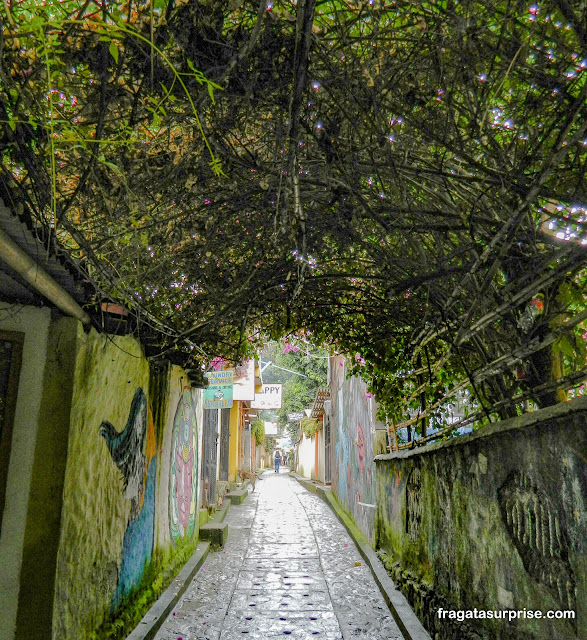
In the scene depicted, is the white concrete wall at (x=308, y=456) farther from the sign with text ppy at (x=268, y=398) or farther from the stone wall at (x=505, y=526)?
the stone wall at (x=505, y=526)

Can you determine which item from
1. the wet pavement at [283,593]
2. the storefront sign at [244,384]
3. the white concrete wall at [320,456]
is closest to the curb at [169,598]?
the wet pavement at [283,593]

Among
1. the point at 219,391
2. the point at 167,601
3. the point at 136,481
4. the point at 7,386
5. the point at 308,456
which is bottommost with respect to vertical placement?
the point at 167,601

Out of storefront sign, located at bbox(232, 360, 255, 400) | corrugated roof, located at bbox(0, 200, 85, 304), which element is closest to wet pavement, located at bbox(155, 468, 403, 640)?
corrugated roof, located at bbox(0, 200, 85, 304)

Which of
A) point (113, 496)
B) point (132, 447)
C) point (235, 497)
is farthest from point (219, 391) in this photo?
point (235, 497)

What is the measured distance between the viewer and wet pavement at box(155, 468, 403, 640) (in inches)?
217

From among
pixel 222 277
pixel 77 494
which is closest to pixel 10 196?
pixel 77 494

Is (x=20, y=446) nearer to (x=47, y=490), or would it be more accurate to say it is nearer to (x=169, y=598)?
(x=47, y=490)

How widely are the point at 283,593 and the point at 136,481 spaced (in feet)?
8.67

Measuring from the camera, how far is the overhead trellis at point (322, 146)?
2615mm

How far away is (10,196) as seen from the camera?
270 cm

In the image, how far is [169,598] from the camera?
6145mm

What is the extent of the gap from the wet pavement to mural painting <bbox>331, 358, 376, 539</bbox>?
29.4 inches

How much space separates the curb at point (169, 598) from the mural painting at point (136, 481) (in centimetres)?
35

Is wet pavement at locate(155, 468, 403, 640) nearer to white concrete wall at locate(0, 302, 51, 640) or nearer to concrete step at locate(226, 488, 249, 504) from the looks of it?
white concrete wall at locate(0, 302, 51, 640)
